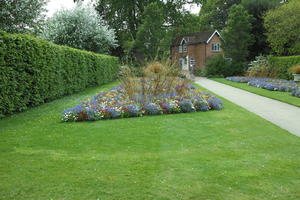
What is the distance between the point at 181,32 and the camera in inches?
1860

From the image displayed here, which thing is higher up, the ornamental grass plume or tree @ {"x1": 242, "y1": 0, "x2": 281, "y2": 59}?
tree @ {"x1": 242, "y1": 0, "x2": 281, "y2": 59}

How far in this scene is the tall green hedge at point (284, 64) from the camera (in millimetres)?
21547

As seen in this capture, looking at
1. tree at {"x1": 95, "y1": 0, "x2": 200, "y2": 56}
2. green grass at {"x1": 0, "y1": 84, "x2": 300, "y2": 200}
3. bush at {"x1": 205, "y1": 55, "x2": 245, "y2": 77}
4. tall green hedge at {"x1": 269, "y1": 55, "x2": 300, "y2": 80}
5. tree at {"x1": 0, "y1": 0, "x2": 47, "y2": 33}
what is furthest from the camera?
tree at {"x1": 95, "y1": 0, "x2": 200, "y2": 56}

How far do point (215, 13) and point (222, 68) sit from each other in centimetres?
1814

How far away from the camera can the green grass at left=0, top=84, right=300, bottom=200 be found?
335cm

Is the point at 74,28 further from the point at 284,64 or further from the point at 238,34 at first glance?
the point at 284,64

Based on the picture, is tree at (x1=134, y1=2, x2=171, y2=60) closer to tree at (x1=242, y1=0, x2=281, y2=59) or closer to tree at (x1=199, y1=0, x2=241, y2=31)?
tree at (x1=242, y1=0, x2=281, y2=59)

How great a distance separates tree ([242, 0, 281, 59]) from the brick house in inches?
288

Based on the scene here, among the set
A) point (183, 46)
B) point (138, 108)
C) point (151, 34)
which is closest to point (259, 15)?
point (151, 34)

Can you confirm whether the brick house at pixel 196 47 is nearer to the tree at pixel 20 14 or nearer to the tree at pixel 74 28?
the tree at pixel 74 28

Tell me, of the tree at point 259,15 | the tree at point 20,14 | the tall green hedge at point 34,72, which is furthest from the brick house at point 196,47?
the tall green hedge at point 34,72

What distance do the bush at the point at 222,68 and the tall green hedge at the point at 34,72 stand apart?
→ 1936 cm

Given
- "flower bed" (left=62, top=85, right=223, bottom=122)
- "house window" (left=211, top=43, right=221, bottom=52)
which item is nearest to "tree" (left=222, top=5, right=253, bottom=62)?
"house window" (left=211, top=43, right=221, bottom=52)

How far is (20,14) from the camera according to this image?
671 inches
